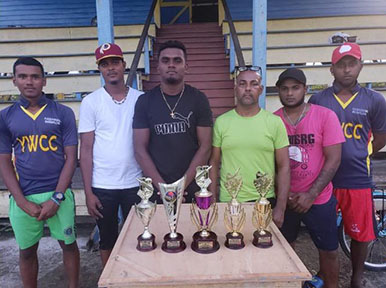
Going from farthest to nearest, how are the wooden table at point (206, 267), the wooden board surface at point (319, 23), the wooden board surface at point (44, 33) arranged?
the wooden board surface at point (44, 33) → the wooden board surface at point (319, 23) → the wooden table at point (206, 267)

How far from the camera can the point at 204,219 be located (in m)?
1.63

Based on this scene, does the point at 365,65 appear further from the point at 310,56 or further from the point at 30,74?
the point at 30,74

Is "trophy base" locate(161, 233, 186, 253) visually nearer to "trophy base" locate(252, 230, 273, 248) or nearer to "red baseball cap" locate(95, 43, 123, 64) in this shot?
"trophy base" locate(252, 230, 273, 248)

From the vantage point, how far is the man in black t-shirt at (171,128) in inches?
86.0

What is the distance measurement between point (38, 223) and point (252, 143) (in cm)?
162

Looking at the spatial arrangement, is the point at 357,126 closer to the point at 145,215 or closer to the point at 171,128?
the point at 171,128

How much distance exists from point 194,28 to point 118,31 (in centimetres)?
167

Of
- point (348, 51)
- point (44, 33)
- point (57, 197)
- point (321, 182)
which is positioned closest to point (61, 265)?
point (57, 197)

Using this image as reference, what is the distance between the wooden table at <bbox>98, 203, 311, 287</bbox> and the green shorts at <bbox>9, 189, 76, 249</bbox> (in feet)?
2.80

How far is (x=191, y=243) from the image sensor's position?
1.63m

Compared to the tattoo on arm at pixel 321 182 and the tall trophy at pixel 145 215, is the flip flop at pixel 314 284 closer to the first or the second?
the tattoo on arm at pixel 321 182

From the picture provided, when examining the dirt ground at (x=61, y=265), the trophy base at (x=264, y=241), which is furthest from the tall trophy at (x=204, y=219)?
the dirt ground at (x=61, y=265)

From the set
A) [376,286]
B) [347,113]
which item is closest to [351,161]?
[347,113]

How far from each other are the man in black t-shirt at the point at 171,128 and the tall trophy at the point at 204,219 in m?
0.52
